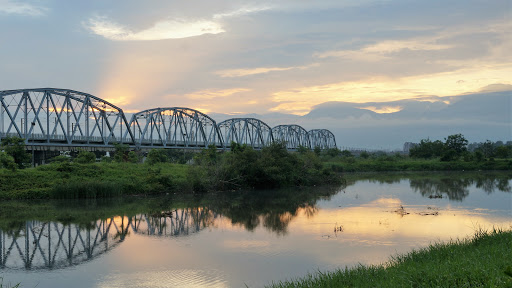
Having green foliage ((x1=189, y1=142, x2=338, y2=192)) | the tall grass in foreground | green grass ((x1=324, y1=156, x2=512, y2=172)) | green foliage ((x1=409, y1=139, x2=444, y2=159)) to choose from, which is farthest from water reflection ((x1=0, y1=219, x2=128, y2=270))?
green foliage ((x1=409, y1=139, x2=444, y2=159))

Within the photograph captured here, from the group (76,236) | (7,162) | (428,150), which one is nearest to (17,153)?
(7,162)

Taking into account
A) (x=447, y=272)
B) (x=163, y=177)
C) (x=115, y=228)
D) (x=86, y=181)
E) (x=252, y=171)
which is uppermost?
(x=86, y=181)

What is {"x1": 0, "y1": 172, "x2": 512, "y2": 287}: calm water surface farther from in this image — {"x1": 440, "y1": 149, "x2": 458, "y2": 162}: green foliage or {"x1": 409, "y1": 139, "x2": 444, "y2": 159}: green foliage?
{"x1": 409, "y1": 139, "x2": 444, "y2": 159}: green foliage

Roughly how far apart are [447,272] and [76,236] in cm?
1515

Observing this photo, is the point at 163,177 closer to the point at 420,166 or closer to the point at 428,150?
the point at 420,166

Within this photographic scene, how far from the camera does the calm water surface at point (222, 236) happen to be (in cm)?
1320

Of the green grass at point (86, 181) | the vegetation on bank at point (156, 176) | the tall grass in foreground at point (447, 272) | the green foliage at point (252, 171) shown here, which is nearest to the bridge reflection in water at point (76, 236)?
the green grass at point (86, 181)

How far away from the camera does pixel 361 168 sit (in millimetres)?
66875

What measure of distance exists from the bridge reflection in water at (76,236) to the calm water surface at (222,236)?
0.04 m

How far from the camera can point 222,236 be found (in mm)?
18719

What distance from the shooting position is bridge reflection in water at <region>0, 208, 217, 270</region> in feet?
49.6

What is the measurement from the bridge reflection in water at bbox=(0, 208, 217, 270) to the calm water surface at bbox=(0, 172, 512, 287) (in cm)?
4

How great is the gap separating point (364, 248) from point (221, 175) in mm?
20941

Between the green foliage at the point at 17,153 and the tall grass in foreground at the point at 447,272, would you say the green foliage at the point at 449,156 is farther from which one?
the tall grass in foreground at the point at 447,272
